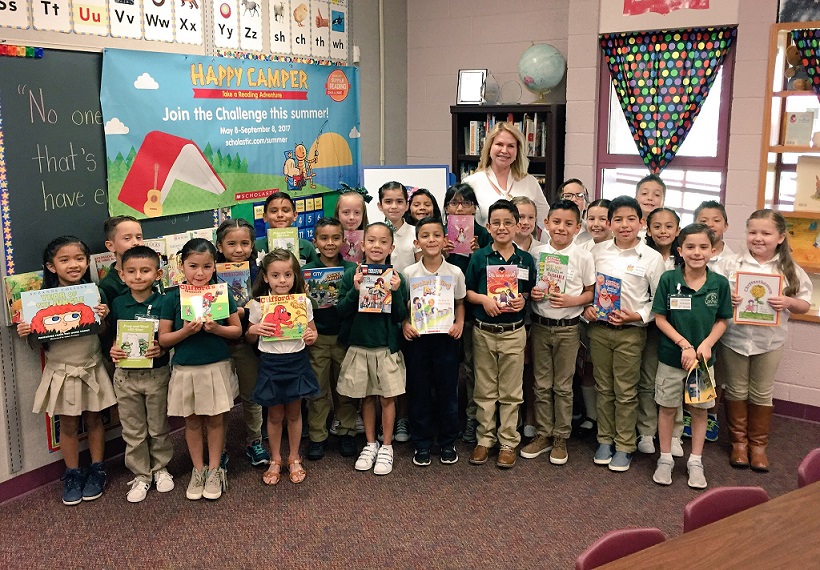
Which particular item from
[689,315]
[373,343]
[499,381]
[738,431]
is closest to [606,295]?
[689,315]

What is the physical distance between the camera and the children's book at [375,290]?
3586 millimetres

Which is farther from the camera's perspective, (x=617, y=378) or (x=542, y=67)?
(x=542, y=67)

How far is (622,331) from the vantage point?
12.3ft

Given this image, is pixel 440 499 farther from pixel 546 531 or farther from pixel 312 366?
pixel 312 366

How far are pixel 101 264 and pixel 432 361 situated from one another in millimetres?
1741

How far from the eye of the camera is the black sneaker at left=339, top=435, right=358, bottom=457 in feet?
13.1

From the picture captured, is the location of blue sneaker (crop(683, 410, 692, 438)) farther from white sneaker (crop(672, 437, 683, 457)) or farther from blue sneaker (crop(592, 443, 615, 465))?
blue sneaker (crop(592, 443, 615, 465))

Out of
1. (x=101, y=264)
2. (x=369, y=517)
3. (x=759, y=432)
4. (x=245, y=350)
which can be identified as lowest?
(x=369, y=517)

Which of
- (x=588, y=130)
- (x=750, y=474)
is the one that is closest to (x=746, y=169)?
(x=588, y=130)

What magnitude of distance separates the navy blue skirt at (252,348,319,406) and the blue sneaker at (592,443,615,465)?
1.54 meters

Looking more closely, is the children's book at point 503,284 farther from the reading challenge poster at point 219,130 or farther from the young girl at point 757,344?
the reading challenge poster at point 219,130

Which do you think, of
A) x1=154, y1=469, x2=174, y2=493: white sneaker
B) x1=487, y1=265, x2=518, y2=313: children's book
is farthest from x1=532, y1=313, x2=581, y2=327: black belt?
x1=154, y1=469, x2=174, y2=493: white sneaker

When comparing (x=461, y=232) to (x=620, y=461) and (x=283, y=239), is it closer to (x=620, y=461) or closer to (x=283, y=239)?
(x=283, y=239)

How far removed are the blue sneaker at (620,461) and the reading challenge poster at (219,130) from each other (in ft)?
8.72
